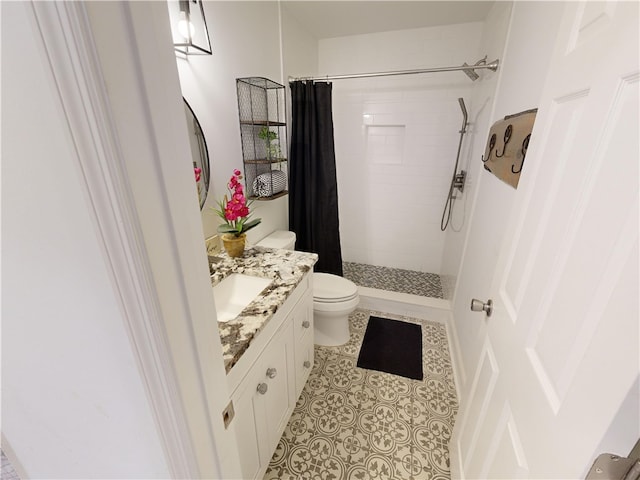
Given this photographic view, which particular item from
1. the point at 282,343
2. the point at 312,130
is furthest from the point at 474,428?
the point at 312,130

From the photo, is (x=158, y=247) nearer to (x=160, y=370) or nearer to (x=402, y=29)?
(x=160, y=370)

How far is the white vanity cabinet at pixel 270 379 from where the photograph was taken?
0.97 meters

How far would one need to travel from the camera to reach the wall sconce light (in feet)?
3.82

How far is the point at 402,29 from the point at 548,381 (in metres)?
2.69

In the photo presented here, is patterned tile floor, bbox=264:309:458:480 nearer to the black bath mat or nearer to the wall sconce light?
the black bath mat

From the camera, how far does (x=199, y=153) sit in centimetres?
144

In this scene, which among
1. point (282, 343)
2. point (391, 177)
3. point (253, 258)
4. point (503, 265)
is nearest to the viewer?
point (503, 265)

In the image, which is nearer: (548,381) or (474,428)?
(548,381)

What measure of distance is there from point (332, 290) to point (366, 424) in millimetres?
801

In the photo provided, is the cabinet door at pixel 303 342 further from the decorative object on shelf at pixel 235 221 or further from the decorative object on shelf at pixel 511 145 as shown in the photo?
the decorative object on shelf at pixel 511 145

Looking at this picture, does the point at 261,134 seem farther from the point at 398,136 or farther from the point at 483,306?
the point at 483,306

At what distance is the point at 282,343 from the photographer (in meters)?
1.25

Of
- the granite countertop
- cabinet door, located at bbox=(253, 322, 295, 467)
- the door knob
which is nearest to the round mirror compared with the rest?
the granite countertop

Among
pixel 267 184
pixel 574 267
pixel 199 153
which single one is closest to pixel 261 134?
pixel 267 184
